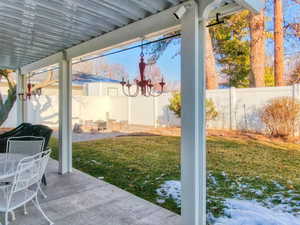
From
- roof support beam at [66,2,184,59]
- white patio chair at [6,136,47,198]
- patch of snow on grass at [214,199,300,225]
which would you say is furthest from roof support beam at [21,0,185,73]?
patch of snow on grass at [214,199,300,225]

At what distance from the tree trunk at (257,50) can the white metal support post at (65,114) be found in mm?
6405

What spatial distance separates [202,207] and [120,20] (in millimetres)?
2146

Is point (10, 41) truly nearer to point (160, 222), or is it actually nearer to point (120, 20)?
point (120, 20)

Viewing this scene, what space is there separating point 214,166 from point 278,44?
512cm

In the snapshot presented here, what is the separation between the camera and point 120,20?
252cm

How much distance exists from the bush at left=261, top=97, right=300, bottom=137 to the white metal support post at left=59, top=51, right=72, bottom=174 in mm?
5372

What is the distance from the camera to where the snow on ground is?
2391 mm

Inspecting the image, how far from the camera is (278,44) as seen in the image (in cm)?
720

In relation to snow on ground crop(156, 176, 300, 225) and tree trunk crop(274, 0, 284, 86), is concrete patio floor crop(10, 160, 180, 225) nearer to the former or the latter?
snow on ground crop(156, 176, 300, 225)

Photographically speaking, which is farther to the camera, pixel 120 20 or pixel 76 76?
pixel 76 76

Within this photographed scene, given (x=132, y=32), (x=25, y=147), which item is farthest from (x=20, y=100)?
(x=132, y=32)

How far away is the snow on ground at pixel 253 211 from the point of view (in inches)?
94.1

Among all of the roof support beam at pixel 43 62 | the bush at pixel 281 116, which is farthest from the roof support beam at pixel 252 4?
the bush at pixel 281 116

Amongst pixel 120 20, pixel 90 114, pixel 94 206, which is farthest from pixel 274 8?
pixel 90 114
